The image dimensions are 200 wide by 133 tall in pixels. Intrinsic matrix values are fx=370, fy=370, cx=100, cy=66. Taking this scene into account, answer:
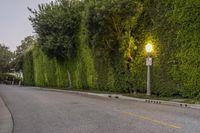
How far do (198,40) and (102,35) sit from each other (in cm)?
1008

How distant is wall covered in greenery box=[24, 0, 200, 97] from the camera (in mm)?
20078

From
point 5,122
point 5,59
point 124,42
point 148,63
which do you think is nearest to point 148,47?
point 148,63

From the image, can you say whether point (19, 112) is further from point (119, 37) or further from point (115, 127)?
point (119, 37)

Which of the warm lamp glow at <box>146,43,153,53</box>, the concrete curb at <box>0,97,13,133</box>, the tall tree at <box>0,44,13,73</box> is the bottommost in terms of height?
the concrete curb at <box>0,97,13,133</box>

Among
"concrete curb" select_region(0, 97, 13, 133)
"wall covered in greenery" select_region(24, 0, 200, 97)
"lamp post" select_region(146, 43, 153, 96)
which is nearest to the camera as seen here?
"concrete curb" select_region(0, 97, 13, 133)

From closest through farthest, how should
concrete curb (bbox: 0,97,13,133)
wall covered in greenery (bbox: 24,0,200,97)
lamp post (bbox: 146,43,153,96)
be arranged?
concrete curb (bbox: 0,97,13,133) → wall covered in greenery (bbox: 24,0,200,97) → lamp post (bbox: 146,43,153,96)

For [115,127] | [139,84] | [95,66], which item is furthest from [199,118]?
[95,66]

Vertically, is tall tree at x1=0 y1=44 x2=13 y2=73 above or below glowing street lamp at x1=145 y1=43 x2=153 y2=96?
above

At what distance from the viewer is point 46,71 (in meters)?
51.8

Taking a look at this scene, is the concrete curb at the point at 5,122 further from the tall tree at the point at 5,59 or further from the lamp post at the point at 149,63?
the tall tree at the point at 5,59

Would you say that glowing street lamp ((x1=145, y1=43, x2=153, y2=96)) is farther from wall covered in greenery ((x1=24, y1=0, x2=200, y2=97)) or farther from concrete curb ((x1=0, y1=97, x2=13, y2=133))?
concrete curb ((x1=0, y1=97, x2=13, y2=133))

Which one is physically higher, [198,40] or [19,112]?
[198,40]

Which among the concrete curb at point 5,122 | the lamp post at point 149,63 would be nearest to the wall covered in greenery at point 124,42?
the lamp post at point 149,63

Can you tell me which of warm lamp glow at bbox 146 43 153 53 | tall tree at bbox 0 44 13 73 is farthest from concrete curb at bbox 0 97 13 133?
tall tree at bbox 0 44 13 73
